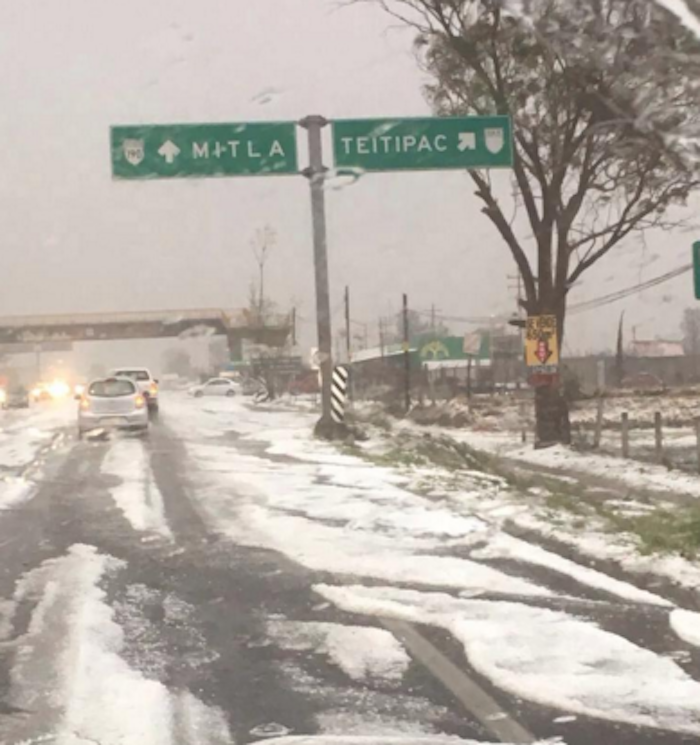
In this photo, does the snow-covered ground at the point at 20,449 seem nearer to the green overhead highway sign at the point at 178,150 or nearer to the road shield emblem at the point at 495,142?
the green overhead highway sign at the point at 178,150

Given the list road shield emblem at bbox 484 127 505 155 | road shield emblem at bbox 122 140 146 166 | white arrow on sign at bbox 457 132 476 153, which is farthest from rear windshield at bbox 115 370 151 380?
road shield emblem at bbox 484 127 505 155

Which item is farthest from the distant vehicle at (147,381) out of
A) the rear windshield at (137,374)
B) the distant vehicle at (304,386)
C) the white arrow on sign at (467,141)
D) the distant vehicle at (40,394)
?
the distant vehicle at (40,394)

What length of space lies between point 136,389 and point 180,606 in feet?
63.0

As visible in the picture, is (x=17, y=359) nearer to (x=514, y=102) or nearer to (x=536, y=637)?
(x=514, y=102)

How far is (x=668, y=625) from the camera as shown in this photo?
635 centimetres

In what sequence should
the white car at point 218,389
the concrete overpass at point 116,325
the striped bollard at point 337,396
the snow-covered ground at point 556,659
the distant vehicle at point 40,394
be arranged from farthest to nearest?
the concrete overpass at point 116,325 < the distant vehicle at point 40,394 < the white car at point 218,389 < the striped bollard at point 337,396 < the snow-covered ground at point 556,659

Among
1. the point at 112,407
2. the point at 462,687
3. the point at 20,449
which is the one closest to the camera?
the point at 462,687

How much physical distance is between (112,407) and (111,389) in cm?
53

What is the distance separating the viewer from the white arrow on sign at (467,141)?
65.7 feet

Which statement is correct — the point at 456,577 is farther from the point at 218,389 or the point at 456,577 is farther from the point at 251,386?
the point at 251,386

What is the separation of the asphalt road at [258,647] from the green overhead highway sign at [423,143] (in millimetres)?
11531

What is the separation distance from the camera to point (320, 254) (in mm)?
21875

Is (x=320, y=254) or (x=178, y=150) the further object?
(x=320, y=254)

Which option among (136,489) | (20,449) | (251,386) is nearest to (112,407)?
(20,449)
